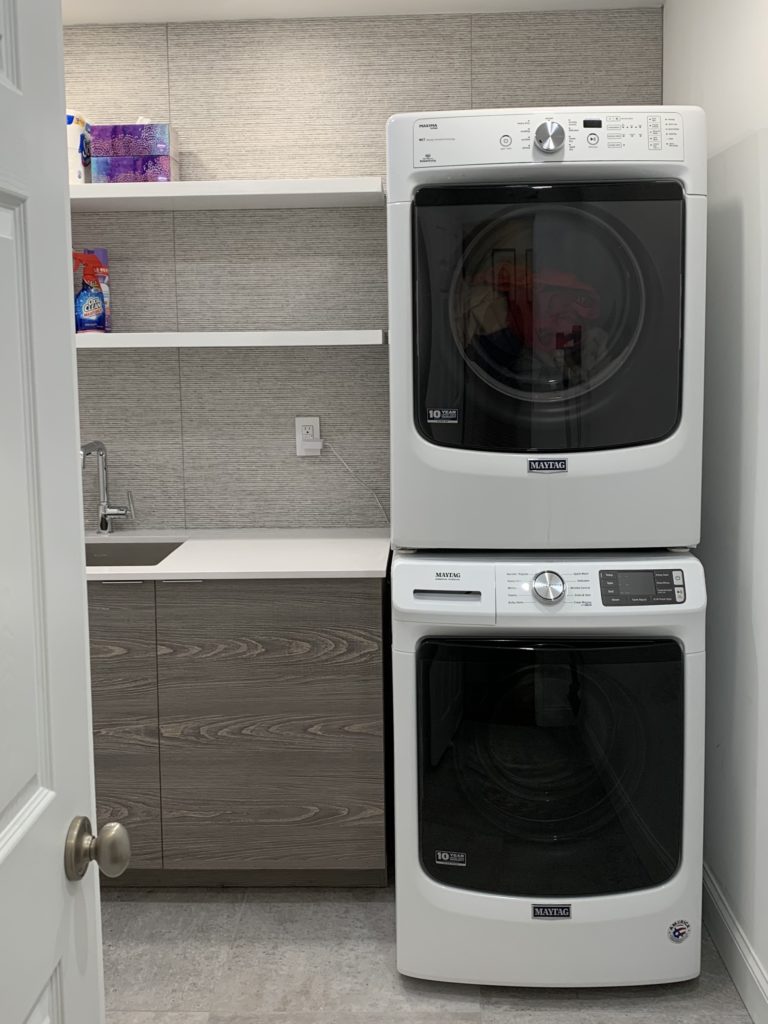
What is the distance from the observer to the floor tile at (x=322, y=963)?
2203 mm

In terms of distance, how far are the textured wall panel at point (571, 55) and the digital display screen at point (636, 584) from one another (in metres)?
1.43

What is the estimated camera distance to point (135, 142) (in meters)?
2.75

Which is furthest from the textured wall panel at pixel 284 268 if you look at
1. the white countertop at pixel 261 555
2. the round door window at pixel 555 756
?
the round door window at pixel 555 756

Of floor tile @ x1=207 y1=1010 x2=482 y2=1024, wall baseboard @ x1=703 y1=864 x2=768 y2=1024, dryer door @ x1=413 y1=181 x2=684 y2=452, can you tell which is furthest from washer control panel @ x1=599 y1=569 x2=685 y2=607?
floor tile @ x1=207 y1=1010 x2=482 y2=1024

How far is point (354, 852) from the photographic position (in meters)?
2.57

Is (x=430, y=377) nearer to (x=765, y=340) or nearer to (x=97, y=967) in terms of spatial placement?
(x=765, y=340)

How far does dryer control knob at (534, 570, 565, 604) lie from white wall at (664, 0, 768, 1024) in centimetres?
41

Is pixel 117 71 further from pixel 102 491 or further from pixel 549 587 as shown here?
pixel 549 587

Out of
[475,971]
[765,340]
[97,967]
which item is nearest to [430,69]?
[765,340]

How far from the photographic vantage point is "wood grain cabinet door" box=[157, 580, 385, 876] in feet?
8.16

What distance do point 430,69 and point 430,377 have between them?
119cm

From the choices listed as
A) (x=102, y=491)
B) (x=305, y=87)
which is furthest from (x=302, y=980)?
(x=305, y=87)

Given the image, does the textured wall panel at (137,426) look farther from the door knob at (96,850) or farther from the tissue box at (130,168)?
the door knob at (96,850)

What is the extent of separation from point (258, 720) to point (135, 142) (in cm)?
152
